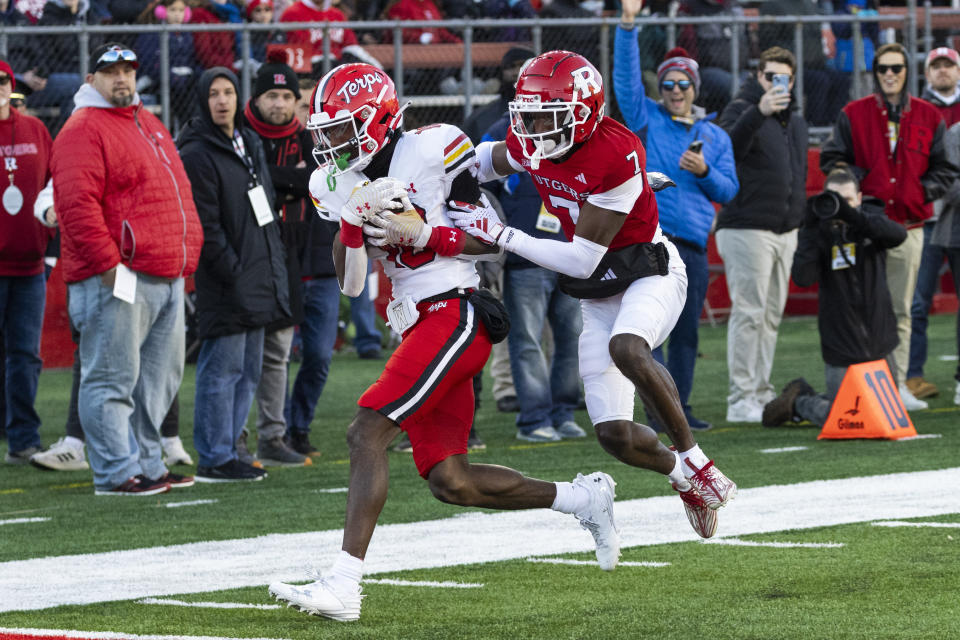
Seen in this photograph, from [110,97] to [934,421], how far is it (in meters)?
5.27

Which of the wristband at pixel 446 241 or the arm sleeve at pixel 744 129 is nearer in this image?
the wristband at pixel 446 241

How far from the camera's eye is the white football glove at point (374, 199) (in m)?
5.21

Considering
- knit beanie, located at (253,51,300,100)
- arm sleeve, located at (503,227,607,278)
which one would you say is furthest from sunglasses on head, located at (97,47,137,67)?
arm sleeve, located at (503,227,607,278)

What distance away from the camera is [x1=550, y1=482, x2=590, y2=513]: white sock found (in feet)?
18.4

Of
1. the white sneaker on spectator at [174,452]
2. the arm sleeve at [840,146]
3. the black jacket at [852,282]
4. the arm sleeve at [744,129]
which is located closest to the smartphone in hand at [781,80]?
the arm sleeve at [744,129]

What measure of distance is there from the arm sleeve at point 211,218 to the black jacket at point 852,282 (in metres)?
3.39

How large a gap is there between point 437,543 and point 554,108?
1852 mm

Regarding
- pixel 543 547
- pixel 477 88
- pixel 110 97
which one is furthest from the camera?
pixel 477 88

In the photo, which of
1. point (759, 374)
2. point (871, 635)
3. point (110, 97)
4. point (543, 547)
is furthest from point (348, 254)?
point (759, 374)

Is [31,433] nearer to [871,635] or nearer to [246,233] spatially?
[246,233]

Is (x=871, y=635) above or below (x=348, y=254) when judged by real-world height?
below

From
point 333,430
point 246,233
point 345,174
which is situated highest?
point 345,174

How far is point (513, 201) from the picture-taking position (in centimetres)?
938

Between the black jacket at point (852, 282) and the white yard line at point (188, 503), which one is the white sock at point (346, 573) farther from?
the black jacket at point (852, 282)
